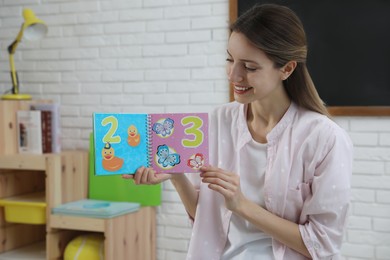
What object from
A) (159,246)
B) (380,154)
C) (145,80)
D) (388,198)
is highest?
(145,80)

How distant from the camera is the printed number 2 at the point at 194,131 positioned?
1539 mm

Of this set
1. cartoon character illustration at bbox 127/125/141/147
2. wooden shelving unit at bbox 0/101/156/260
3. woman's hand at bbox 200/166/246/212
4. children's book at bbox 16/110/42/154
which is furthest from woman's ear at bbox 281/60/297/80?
children's book at bbox 16/110/42/154

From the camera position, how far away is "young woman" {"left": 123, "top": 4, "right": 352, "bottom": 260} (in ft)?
4.93

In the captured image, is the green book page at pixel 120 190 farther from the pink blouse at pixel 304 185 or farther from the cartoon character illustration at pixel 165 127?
the cartoon character illustration at pixel 165 127

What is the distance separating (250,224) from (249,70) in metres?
0.46

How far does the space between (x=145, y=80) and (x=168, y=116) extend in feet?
4.80

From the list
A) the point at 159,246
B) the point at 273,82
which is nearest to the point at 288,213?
Result: the point at 273,82

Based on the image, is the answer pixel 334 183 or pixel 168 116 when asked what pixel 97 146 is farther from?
pixel 334 183

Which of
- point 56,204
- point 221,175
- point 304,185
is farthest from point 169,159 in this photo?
point 56,204

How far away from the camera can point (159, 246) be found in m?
2.97

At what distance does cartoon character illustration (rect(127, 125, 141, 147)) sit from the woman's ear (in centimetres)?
46

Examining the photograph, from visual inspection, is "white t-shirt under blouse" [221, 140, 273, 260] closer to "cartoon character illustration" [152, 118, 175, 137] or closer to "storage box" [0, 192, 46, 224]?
"cartoon character illustration" [152, 118, 175, 137]

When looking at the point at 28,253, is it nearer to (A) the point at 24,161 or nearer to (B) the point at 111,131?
(A) the point at 24,161

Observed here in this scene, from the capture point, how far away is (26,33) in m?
2.94
